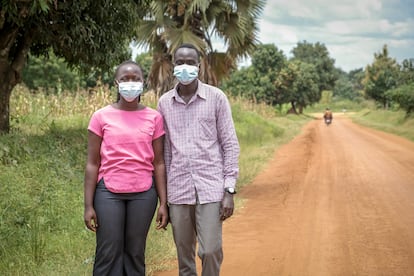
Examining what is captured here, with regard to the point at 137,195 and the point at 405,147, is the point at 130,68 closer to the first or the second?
the point at 137,195

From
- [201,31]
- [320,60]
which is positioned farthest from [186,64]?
[320,60]

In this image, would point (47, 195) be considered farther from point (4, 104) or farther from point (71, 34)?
point (71, 34)

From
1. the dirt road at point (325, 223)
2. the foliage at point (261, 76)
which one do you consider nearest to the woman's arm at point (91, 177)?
the dirt road at point (325, 223)

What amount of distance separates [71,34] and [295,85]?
138ft

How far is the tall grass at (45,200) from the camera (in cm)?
509

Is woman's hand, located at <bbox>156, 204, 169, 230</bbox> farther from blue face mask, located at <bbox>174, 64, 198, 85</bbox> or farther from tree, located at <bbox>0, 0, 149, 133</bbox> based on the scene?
tree, located at <bbox>0, 0, 149, 133</bbox>

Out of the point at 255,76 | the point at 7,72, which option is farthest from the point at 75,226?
the point at 255,76

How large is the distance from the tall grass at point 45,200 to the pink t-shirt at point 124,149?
1796 millimetres

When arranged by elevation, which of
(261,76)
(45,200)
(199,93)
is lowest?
(45,200)

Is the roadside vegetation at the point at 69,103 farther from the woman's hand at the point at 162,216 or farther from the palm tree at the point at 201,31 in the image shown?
the woman's hand at the point at 162,216

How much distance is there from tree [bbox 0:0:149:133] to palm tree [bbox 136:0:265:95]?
253 cm

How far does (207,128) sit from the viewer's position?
3455 millimetres

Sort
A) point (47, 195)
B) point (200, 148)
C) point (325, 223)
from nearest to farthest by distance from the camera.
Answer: point (200, 148) → point (47, 195) → point (325, 223)

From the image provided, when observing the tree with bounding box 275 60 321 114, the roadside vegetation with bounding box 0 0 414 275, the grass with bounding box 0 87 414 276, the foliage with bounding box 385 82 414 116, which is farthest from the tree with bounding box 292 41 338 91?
the grass with bounding box 0 87 414 276
